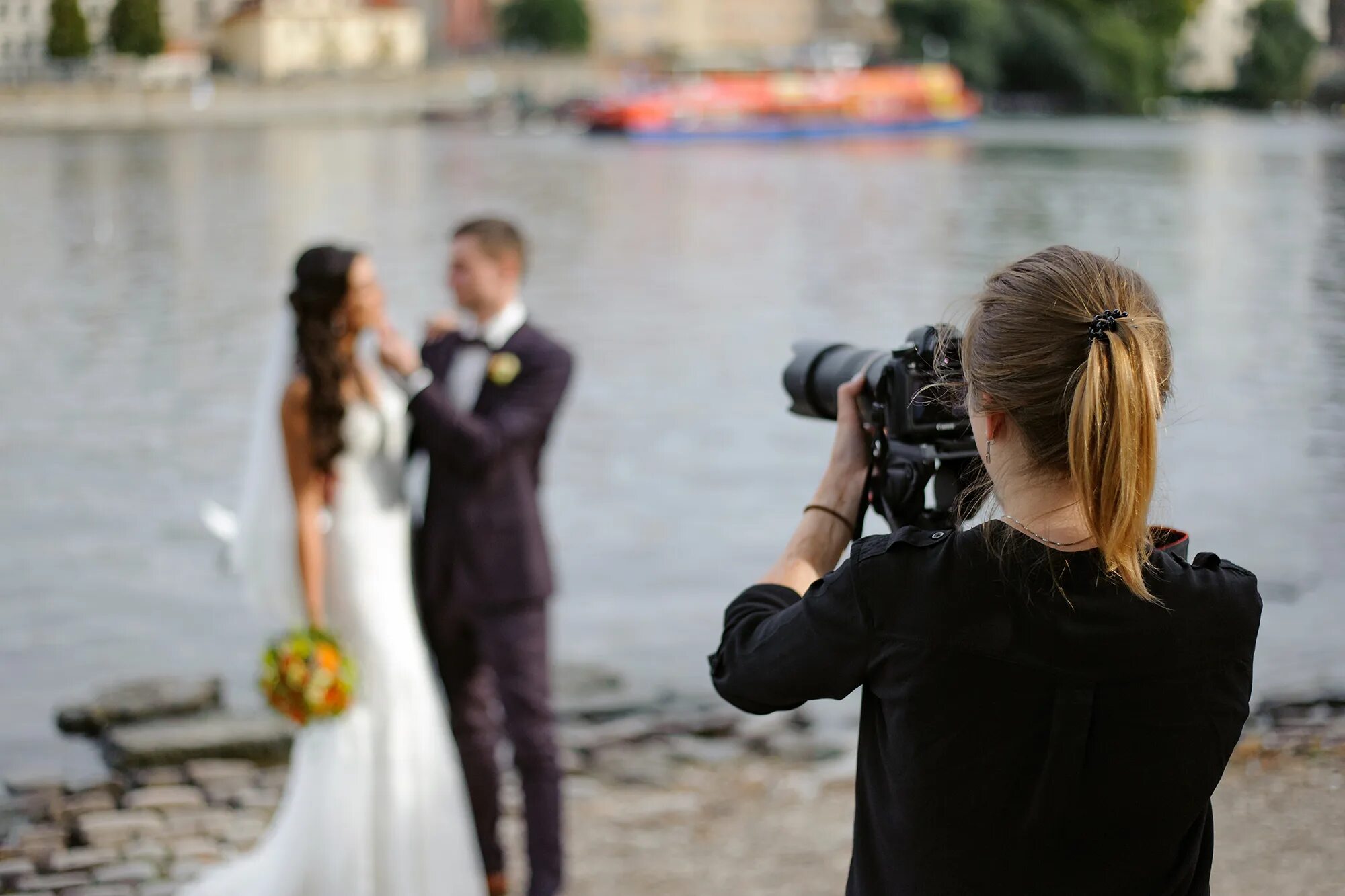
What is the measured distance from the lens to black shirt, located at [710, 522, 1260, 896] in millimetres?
1438

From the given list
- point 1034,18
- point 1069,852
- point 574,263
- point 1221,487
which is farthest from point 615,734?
point 1034,18

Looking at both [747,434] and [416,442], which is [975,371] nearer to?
[416,442]

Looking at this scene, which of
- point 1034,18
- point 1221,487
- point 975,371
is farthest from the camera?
point 1034,18

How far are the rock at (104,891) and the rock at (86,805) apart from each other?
0.59 m

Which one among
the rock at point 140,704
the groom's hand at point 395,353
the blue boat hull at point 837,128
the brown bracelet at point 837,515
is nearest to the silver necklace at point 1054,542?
the brown bracelet at point 837,515

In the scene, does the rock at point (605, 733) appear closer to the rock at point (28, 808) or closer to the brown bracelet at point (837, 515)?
the rock at point (28, 808)

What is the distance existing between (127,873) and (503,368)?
149cm

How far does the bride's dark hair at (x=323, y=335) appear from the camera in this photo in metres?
3.58

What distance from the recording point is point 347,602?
3.77 meters

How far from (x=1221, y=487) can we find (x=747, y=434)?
336cm

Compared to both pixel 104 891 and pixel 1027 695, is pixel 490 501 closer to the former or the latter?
pixel 104 891

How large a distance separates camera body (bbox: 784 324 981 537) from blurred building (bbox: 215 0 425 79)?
42.7 metres

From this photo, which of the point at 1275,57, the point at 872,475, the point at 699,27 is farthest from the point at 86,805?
the point at 699,27

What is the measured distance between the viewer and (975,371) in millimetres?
1457
